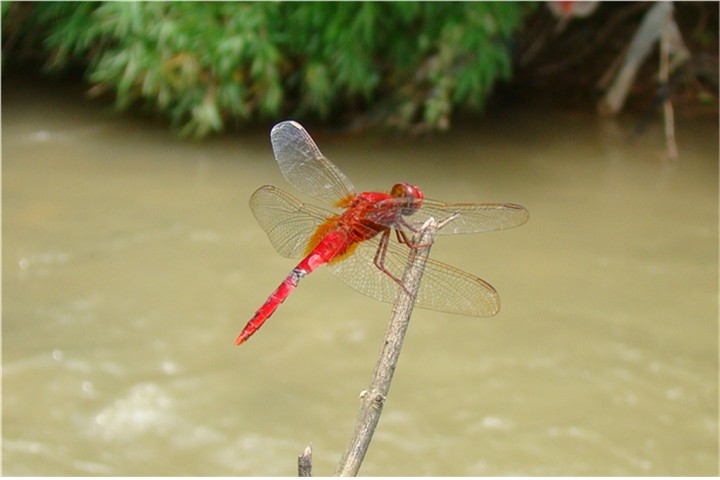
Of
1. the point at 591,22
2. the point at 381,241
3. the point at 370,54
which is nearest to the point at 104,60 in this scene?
the point at 370,54

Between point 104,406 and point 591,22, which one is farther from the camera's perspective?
point 591,22

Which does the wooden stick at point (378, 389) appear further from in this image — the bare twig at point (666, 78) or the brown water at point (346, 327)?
the bare twig at point (666, 78)

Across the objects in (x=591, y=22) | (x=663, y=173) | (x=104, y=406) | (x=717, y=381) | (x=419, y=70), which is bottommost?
(x=104, y=406)

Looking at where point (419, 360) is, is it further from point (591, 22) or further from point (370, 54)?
point (591, 22)

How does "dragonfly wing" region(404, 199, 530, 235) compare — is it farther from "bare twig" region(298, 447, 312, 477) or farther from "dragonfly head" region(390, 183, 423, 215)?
"bare twig" region(298, 447, 312, 477)

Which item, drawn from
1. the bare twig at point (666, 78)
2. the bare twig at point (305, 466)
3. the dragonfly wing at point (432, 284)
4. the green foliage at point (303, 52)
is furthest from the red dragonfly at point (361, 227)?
the bare twig at point (666, 78)

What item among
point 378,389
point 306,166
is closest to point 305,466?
point 378,389
